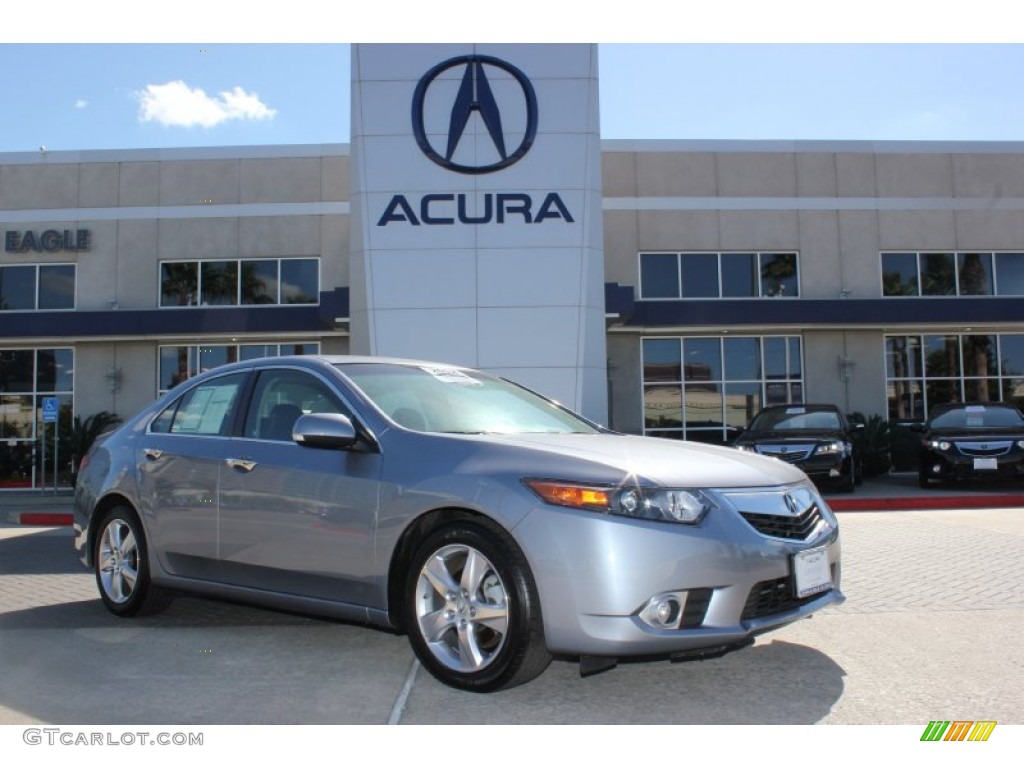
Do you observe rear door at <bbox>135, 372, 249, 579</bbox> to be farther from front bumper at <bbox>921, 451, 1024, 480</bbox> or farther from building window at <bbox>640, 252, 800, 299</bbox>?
building window at <bbox>640, 252, 800, 299</bbox>

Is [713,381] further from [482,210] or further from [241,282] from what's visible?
[241,282]

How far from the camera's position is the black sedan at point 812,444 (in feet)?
46.6

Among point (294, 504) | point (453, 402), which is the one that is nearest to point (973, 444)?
point (453, 402)

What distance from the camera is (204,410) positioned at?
5.45 metres

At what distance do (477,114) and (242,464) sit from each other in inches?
459

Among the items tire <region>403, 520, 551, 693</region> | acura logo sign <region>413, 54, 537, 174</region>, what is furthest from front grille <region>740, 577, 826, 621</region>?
acura logo sign <region>413, 54, 537, 174</region>

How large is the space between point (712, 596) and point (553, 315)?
11.7m

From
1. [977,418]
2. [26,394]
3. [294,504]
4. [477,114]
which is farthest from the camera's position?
[26,394]

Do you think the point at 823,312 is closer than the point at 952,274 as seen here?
Yes

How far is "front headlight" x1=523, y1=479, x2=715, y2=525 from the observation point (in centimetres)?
369

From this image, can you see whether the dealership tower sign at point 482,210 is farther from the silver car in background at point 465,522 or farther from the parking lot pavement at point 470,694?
the silver car in background at point 465,522

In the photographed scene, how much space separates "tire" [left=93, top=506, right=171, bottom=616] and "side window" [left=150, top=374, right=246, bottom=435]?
618mm

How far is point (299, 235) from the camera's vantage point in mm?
22078

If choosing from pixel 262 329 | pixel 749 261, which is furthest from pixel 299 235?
pixel 749 261
